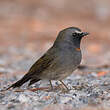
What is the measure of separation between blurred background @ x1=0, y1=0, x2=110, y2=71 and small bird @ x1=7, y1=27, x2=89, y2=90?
3162mm

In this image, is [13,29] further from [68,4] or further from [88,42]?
[68,4]

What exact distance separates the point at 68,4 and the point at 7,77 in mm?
17458

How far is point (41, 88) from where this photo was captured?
8.65 meters

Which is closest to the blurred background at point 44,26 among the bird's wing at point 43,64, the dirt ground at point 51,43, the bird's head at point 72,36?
the dirt ground at point 51,43

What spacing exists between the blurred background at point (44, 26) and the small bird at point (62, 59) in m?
3.16

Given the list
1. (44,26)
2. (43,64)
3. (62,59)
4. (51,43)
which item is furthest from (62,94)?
(44,26)

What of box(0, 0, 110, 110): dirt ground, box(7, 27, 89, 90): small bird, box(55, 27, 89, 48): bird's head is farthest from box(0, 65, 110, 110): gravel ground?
box(55, 27, 89, 48): bird's head

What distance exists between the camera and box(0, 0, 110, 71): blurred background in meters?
14.3

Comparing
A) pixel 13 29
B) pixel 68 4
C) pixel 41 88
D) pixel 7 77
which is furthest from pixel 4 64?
pixel 68 4

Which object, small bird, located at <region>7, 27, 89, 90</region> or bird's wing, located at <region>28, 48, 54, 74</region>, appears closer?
small bird, located at <region>7, 27, 89, 90</region>

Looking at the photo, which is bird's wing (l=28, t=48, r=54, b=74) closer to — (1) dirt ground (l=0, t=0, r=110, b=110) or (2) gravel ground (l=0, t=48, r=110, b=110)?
(2) gravel ground (l=0, t=48, r=110, b=110)

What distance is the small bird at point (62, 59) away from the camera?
804 cm

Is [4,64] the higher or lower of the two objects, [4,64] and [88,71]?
the higher

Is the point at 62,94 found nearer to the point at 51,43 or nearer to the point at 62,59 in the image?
the point at 62,59
